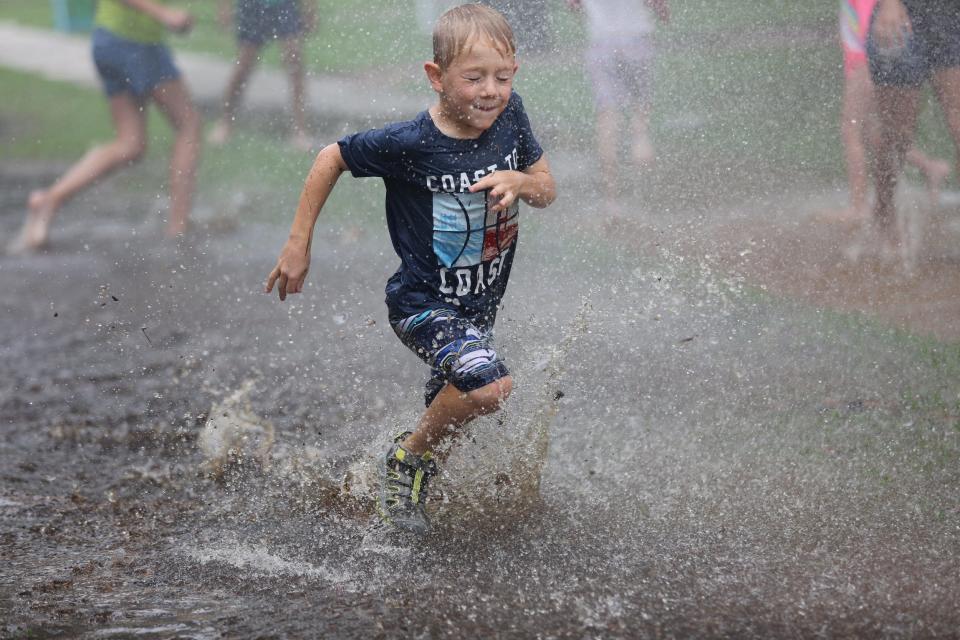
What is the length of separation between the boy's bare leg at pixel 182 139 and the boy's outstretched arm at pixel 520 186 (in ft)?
10.8

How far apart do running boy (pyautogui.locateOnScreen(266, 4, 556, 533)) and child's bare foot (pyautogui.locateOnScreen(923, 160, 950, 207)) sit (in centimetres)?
202

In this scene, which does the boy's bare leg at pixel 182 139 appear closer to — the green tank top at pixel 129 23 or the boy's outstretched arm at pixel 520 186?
the green tank top at pixel 129 23

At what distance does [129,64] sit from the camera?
5.87 metres

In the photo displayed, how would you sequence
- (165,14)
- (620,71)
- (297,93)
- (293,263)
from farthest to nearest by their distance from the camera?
(297,93), (165,14), (620,71), (293,263)

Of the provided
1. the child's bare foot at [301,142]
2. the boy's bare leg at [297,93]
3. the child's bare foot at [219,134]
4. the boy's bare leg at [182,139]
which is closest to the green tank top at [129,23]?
the boy's bare leg at [182,139]

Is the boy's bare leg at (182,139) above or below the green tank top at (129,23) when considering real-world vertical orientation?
below

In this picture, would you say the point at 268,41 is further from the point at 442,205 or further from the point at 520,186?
the point at 520,186

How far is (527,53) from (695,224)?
969 millimetres

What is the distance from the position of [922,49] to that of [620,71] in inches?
45.5

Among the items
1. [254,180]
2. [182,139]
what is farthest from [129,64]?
[254,180]

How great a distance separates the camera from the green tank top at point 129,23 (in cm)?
584

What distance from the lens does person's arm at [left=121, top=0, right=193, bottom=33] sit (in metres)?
5.66

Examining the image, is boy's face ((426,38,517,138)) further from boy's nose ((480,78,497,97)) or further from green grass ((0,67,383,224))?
green grass ((0,67,383,224))

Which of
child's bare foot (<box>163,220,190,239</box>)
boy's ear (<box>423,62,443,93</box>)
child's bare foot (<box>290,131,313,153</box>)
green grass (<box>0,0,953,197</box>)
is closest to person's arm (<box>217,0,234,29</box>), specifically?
child's bare foot (<box>290,131,313,153</box>)
